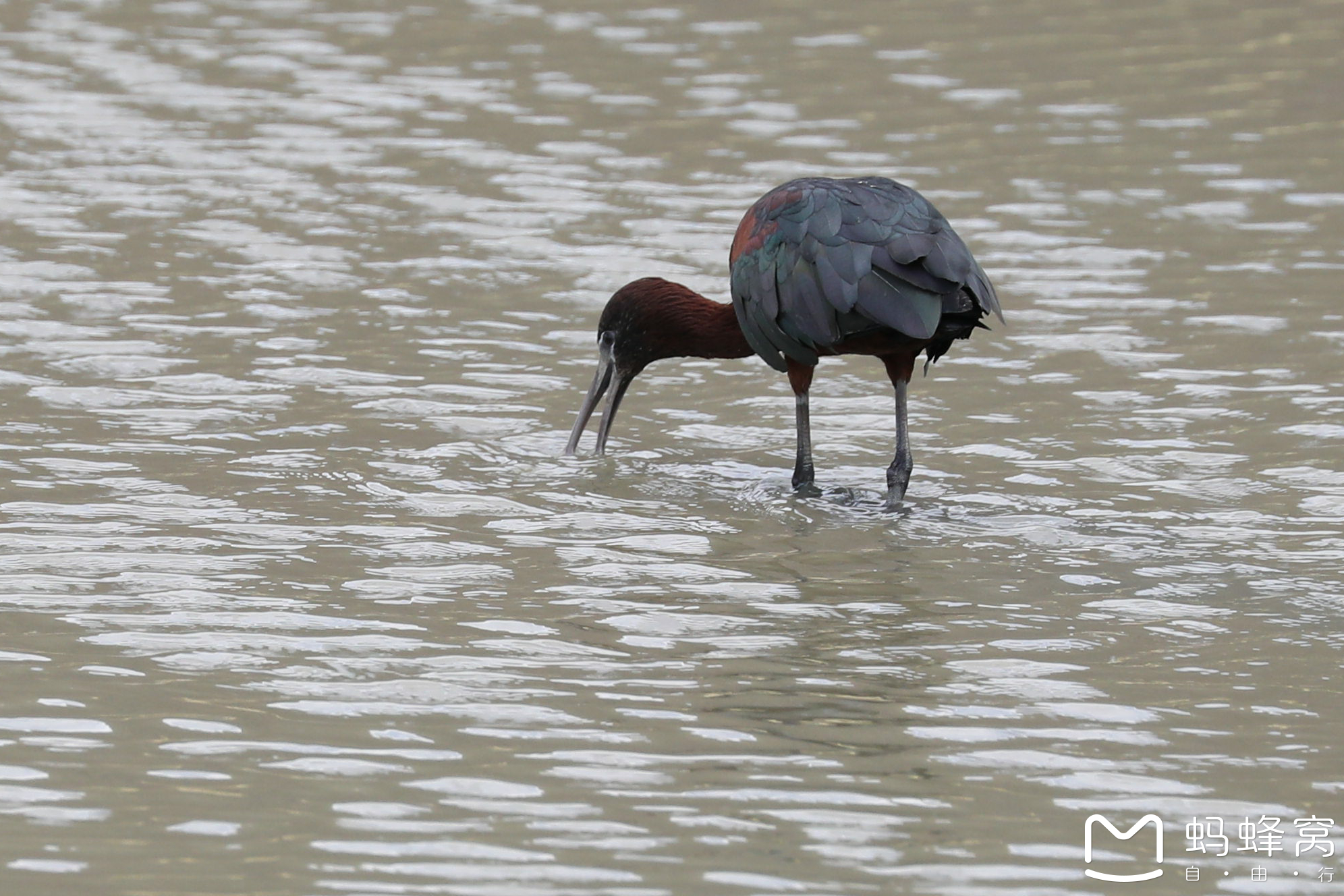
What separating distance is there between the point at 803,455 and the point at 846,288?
982mm

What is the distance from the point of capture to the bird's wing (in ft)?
25.9

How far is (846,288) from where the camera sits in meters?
7.95

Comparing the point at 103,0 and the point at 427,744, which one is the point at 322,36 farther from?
the point at 427,744

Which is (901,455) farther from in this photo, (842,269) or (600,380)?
(600,380)

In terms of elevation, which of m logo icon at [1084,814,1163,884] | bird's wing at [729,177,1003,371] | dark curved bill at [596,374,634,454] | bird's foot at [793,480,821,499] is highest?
bird's wing at [729,177,1003,371]

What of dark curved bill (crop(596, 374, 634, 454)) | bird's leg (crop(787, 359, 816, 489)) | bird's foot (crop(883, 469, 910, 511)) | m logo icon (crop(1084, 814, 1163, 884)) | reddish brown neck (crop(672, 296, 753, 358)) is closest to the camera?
m logo icon (crop(1084, 814, 1163, 884))

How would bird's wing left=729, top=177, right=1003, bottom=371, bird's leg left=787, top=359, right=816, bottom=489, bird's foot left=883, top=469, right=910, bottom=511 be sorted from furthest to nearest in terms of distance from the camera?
1. bird's leg left=787, top=359, right=816, bottom=489
2. bird's foot left=883, top=469, right=910, bottom=511
3. bird's wing left=729, top=177, right=1003, bottom=371

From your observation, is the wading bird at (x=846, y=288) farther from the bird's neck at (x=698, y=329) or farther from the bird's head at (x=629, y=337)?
the bird's head at (x=629, y=337)

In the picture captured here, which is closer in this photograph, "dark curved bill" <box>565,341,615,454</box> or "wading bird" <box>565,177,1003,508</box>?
"wading bird" <box>565,177,1003,508</box>

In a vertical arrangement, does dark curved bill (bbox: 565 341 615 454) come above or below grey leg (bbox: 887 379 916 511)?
above

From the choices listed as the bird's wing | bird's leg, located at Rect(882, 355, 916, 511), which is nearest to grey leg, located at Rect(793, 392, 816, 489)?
A: the bird's wing

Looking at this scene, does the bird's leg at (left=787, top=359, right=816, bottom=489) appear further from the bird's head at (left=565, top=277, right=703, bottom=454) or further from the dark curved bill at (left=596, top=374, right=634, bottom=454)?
the dark curved bill at (left=596, top=374, right=634, bottom=454)

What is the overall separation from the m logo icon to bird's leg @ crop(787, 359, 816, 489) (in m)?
→ 3.66

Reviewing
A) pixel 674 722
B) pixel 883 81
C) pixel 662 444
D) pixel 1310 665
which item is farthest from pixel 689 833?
pixel 883 81
